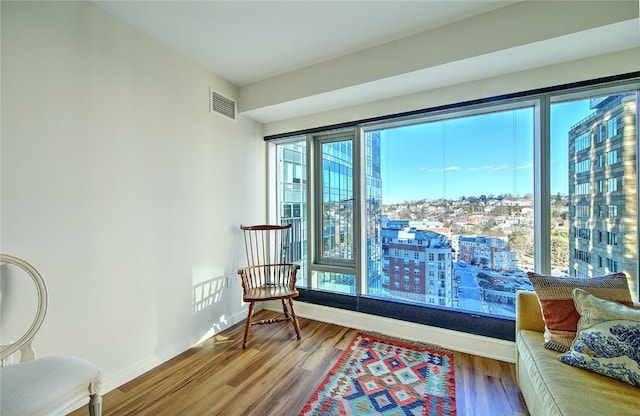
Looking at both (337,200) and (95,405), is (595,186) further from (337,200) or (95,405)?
(95,405)

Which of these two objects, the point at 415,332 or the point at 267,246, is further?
the point at 267,246

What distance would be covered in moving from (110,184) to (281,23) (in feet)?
5.29

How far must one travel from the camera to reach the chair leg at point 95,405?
119 centimetres

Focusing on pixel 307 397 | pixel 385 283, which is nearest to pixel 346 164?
pixel 385 283

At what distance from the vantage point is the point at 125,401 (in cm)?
159

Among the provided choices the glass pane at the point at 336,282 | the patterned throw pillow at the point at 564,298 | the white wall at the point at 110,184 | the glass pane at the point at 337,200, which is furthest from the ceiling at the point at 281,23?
the glass pane at the point at 336,282

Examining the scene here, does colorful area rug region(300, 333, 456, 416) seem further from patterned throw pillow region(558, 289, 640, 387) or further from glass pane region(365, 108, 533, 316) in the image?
patterned throw pillow region(558, 289, 640, 387)

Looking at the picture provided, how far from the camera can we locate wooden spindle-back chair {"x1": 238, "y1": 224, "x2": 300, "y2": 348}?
231cm

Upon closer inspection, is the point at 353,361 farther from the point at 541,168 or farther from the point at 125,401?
the point at 541,168

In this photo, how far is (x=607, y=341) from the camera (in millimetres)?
1191

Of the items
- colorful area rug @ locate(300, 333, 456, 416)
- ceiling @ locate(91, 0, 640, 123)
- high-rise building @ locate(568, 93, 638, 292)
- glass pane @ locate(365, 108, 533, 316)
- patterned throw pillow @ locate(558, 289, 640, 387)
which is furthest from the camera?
glass pane @ locate(365, 108, 533, 316)

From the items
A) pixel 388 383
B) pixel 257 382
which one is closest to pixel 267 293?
pixel 257 382

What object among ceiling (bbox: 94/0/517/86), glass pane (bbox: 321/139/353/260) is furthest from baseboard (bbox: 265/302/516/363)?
ceiling (bbox: 94/0/517/86)

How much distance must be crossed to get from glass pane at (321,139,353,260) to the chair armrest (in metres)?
1.48
